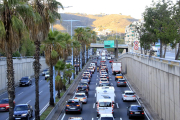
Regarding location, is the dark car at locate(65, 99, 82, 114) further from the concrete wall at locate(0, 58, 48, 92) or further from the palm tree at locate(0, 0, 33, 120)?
the concrete wall at locate(0, 58, 48, 92)

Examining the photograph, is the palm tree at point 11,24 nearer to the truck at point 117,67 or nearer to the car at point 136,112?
the car at point 136,112

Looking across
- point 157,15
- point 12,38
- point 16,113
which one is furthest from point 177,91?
point 157,15

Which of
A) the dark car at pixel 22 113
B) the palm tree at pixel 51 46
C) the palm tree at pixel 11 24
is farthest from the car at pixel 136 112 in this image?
the palm tree at pixel 11 24

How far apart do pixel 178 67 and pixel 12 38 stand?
397 inches

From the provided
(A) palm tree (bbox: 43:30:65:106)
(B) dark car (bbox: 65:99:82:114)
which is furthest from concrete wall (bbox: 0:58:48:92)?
(B) dark car (bbox: 65:99:82:114)

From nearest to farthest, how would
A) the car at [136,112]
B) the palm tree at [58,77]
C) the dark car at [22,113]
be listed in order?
the dark car at [22,113], the car at [136,112], the palm tree at [58,77]

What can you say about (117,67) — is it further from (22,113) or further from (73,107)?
(22,113)

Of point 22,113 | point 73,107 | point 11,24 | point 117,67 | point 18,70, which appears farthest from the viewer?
point 117,67

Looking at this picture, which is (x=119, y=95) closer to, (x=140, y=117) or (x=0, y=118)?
(x=140, y=117)

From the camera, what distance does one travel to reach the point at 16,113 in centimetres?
2236

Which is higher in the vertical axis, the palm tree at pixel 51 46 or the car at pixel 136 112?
the palm tree at pixel 51 46

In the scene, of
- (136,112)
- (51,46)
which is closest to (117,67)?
(51,46)

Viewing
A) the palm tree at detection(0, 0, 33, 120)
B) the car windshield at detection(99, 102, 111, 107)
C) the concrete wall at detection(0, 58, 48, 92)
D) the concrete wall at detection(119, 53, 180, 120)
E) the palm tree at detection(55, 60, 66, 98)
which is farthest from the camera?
the concrete wall at detection(0, 58, 48, 92)

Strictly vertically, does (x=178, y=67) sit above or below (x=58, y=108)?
above
